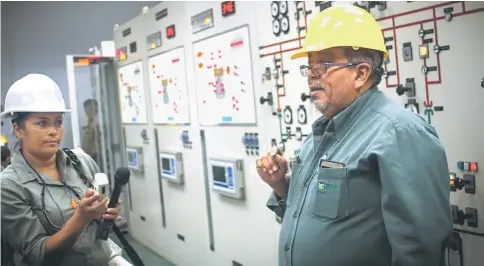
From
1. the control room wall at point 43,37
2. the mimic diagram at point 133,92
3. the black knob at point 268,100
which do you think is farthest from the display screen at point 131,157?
the black knob at point 268,100

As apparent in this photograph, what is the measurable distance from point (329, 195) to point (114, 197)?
631 millimetres

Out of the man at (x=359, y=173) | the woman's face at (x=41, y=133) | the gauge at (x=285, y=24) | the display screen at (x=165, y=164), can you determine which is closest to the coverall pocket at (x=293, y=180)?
the man at (x=359, y=173)

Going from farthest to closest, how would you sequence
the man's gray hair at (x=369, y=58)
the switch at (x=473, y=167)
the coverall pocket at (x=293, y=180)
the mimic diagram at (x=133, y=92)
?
the mimic diagram at (x=133, y=92)
the switch at (x=473, y=167)
the coverall pocket at (x=293, y=180)
the man's gray hair at (x=369, y=58)

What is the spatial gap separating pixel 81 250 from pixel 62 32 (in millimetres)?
1277

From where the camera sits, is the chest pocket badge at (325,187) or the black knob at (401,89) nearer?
the chest pocket badge at (325,187)

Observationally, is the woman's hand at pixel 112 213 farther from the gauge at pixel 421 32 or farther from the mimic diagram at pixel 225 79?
the mimic diagram at pixel 225 79

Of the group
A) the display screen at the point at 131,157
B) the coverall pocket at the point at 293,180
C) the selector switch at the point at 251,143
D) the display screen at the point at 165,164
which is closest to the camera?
the coverall pocket at the point at 293,180

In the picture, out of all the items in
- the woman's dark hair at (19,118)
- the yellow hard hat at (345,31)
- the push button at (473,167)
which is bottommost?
the push button at (473,167)

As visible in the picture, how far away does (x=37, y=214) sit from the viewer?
4.23 ft

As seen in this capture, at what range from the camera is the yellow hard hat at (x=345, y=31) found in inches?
57.9

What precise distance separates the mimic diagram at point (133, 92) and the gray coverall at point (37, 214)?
115 inches

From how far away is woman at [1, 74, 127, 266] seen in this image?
1251 millimetres

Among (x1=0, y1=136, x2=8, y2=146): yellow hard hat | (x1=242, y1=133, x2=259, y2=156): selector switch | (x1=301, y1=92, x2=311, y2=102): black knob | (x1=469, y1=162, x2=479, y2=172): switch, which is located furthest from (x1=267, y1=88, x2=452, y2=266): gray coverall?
(x1=242, y1=133, x2=259, y2=156): selector switch

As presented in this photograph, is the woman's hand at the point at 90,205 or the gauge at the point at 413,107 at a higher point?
the gauge at the point at 413,107
